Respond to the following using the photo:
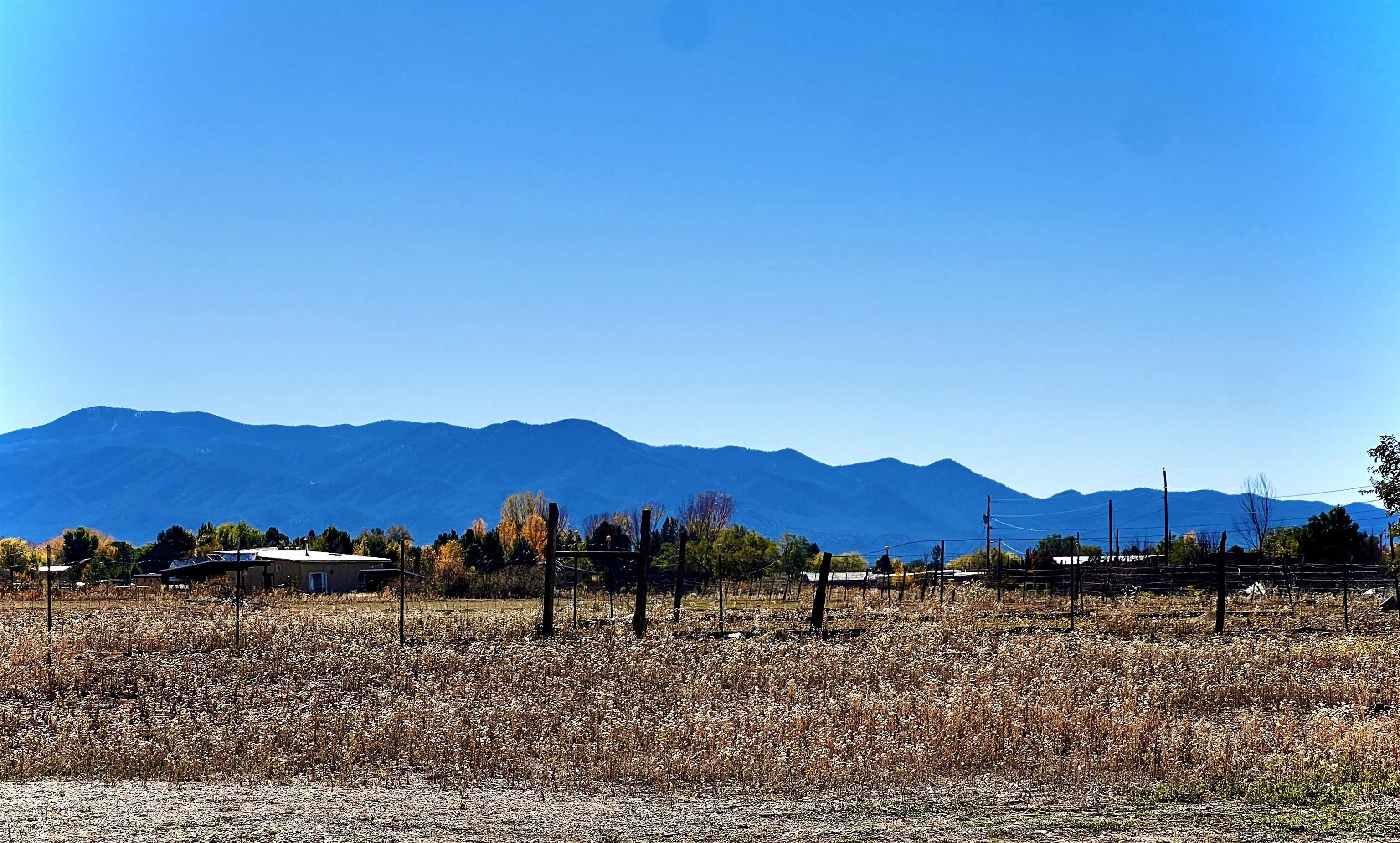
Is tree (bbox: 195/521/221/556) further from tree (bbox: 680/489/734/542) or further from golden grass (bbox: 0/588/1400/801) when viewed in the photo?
golden grass (bbox: 0/588/1400/801)

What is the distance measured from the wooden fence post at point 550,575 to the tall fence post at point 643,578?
196 cm

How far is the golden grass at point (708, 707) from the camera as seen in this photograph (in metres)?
12.6

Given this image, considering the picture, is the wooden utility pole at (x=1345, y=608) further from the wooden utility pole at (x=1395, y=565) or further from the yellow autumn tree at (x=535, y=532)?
the yellow autumn tree at (x=535, y=532)

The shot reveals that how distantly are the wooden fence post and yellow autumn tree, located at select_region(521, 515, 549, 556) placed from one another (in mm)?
93241

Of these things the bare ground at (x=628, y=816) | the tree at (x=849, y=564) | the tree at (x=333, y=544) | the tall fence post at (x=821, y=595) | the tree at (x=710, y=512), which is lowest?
the tree at (x=849, y=564)

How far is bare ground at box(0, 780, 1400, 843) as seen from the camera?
380 inches

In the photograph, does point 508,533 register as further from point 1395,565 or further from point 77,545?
point 1395,565

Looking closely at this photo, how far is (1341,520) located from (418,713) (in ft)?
202

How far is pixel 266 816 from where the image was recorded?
33.4ft

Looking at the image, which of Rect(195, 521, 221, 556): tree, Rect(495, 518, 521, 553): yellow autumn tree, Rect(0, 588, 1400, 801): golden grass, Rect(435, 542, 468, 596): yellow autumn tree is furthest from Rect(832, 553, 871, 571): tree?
Rect(0, 588, 1400, 801): golden grass

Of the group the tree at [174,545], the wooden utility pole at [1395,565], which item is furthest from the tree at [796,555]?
the wooden utility pole at [1395,565]

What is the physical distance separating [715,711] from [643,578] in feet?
43.5

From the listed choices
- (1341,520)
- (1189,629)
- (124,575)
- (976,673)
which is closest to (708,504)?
(124,575)

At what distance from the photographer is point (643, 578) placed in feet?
96.4
